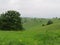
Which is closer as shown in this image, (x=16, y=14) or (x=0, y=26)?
(x=0, y=26)

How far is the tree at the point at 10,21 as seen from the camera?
58178mm

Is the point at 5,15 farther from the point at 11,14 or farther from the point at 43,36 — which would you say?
the point at 43,36

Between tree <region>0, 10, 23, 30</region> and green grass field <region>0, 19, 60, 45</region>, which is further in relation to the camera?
tree <region>0, 10, 23, 30</region>

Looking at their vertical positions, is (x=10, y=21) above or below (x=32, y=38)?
below

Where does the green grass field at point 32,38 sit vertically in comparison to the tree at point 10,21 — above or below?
above

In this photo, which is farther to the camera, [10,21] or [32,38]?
[10,21]

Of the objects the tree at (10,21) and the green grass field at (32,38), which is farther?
the tree at (10,21)

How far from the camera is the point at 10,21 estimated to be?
59.3 m

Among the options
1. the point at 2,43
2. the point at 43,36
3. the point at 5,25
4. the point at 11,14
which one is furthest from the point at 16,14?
the point at 2,43

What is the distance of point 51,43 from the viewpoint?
14938 mm

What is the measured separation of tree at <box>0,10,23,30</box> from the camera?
5818 cm

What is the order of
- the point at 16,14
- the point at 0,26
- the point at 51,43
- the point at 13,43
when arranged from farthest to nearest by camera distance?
the point at 16,14, the point at 0,26, the point at 51,43, the point at 13,43

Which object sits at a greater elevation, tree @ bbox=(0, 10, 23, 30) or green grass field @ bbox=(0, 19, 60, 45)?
green grass field @ bbox=(0, 19, 60, 45)

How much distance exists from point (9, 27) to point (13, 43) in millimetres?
45449
